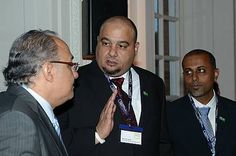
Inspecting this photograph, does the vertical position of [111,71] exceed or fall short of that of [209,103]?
it exceeds it

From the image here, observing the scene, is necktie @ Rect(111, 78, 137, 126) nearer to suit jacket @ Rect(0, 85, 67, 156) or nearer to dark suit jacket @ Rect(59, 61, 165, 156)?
dark suit jacket @ Rect(59, 61, 165, 156)

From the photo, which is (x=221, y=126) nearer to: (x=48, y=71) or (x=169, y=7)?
(x=48, y=71)

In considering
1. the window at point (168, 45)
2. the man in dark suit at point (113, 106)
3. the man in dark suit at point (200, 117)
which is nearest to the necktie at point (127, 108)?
the man in dark suit at point (113, 106)

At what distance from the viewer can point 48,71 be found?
1921mm

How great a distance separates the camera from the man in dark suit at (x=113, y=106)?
2.48 metres

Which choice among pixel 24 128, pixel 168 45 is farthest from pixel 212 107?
pixel 24 128

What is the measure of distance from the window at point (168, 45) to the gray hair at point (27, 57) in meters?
2.69

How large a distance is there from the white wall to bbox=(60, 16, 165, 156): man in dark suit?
2.36ft

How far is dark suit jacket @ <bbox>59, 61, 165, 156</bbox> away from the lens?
2479mm

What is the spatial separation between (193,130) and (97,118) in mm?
803

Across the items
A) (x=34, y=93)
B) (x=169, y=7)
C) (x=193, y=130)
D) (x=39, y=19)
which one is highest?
(x=169, y=7)

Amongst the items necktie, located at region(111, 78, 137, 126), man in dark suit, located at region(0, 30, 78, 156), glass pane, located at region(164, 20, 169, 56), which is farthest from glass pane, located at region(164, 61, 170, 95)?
man in dark suit, located at region(0, 30, 78, 156)

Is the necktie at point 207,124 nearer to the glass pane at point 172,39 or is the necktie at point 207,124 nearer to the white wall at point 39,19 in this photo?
the white wall at point 39,19

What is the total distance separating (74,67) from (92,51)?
104 centimetres
